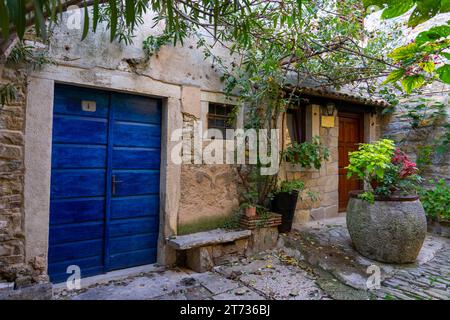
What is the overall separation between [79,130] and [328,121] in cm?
404

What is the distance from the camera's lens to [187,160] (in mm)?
3531

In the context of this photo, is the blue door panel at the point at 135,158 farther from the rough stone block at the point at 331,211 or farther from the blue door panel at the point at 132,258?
the rough stone block at the point at 331,211

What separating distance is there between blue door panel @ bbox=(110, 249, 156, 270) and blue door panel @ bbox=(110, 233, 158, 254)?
0.05 meters

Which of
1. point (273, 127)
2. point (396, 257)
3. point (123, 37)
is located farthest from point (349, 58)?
point (123, 37)

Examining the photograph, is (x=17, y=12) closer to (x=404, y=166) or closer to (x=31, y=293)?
(x=31, y=293)

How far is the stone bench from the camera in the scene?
3.20 m

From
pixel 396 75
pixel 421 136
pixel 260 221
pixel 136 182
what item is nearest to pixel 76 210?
pixel 136 182

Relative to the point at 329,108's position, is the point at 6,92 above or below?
below

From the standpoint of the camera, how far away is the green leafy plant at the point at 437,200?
468 cm

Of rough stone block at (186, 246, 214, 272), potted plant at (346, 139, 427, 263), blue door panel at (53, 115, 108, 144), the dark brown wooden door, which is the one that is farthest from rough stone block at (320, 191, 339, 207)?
blue door panel at (53, 115, 108, 144)

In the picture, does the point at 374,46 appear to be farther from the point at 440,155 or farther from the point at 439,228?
the point at 439,228

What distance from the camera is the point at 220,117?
154 inches

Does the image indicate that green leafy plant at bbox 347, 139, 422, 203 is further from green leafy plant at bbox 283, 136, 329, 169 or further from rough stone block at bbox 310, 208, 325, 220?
rough stone block at bbox 310, 208, 325, 220
